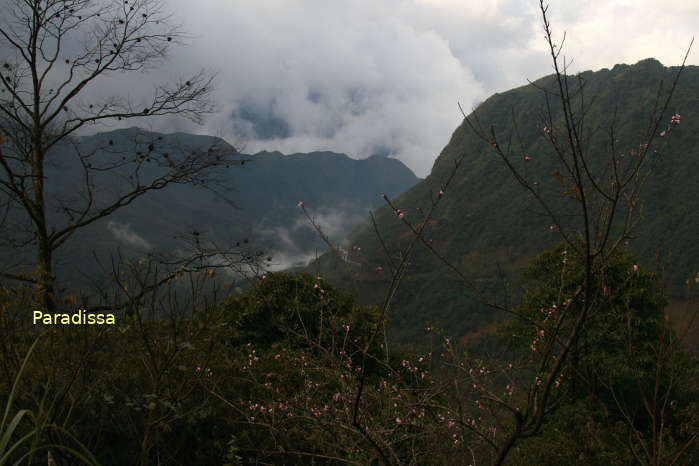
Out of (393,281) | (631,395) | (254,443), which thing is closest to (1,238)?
(254,443)

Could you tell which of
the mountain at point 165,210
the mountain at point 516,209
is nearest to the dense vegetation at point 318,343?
the mountain at point 165,210

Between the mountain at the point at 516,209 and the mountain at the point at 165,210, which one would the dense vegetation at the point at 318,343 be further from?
the mountain at the point at 516,209

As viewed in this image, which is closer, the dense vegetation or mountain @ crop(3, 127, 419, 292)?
the dense vegetation

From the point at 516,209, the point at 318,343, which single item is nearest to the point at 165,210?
the point at 516,209

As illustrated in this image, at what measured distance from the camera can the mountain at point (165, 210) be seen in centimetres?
646

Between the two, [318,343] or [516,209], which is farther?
[516,209]

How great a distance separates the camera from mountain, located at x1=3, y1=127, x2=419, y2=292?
646 cm

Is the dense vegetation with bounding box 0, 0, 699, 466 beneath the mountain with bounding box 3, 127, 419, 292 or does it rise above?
beneath

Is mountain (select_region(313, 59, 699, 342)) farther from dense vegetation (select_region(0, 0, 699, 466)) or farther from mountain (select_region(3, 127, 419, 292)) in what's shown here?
dense vegetation (select_region(0, 0, 699, 466))

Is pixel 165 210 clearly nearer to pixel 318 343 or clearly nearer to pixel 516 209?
pixel 516 209

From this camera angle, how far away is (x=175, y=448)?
4.34 meters

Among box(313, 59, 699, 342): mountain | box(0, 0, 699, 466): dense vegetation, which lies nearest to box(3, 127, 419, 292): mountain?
box(0, 0, 699, 466): dense vegetation

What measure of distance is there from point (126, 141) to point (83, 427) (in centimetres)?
467

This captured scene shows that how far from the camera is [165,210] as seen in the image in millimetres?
144625
